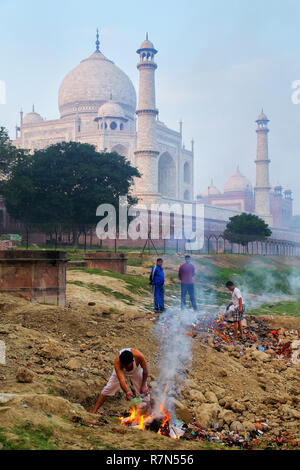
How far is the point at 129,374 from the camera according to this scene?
5.57m

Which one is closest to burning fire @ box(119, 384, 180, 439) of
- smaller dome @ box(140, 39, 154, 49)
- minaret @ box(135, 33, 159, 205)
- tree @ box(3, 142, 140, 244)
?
tree @ box(3, 142, 140, 244)

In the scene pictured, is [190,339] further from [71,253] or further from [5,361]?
[71,253]

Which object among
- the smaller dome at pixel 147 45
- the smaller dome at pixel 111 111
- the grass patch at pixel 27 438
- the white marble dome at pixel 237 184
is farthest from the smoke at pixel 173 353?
the white marble dome at pixel 237 184

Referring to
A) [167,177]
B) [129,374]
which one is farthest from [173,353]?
[167,177]

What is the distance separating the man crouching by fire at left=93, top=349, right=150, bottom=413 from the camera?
5.39 meters

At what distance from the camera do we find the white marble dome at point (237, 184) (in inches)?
2719

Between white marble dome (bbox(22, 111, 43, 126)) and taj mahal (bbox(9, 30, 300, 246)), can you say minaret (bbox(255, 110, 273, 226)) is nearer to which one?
taj mahal (bbox(9, 30, 300, 246))

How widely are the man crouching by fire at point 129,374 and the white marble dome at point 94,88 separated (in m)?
48.8

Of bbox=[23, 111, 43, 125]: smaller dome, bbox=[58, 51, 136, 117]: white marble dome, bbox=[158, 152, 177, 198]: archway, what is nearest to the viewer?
bbox=[58, 51, 136, 117]: white marble dome

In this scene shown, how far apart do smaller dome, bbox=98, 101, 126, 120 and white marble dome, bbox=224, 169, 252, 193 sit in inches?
973

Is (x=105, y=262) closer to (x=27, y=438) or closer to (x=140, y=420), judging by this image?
(x=140, y=420)

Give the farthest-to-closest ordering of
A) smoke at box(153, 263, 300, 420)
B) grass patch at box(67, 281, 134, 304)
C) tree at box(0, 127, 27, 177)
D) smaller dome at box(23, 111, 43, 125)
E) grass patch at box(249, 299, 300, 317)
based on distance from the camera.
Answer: smaller dome at box(23, 111, 43, 125) < tree at box(0, 127, 27, 177) < grass patch at box(249, 299, 300, 317) < grass patch at box(67, 281, 134, 304) < smoke at box(153, 263, 300, 420)

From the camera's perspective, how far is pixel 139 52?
132ft

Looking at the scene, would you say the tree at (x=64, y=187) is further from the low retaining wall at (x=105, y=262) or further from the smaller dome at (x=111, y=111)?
the smaller dome at (x=111, y=111)
